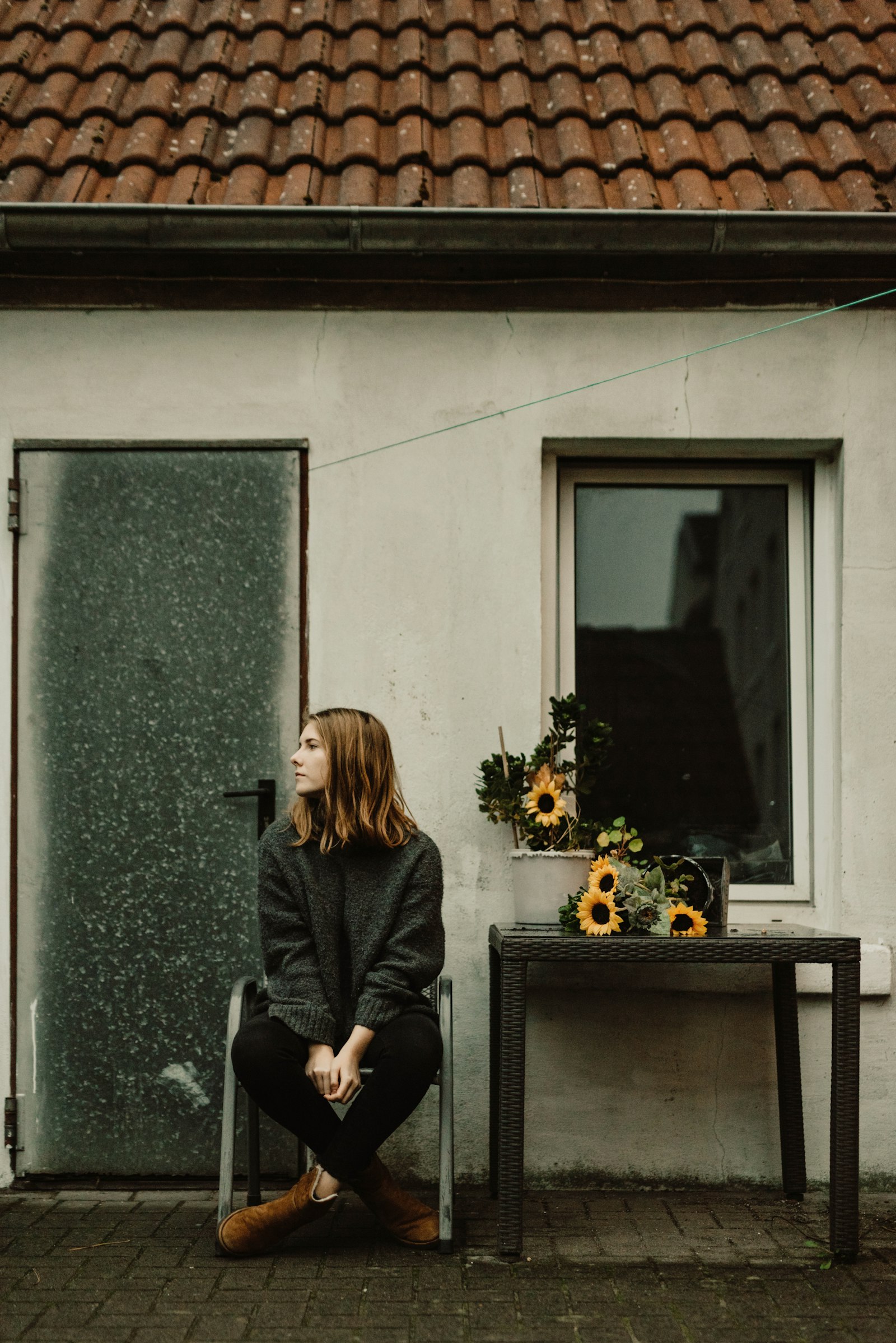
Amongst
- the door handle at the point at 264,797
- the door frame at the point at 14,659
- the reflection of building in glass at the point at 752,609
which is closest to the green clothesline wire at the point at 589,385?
the door frame at the point at 14,659

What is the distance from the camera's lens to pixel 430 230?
14.0 feet

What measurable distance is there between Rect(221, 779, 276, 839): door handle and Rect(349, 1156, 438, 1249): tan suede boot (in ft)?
4.07

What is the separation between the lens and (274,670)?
14.7ft

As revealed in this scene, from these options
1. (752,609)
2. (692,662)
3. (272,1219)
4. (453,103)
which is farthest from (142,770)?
(453,103)

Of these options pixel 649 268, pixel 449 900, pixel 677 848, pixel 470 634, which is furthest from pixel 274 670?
pixel 649 268

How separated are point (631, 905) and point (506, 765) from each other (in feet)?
2.19

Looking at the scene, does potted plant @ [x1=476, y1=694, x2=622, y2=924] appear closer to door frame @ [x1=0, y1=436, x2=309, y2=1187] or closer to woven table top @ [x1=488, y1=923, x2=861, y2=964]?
woven table top @ [x1=488, y1=923, x2=861, y2=964]

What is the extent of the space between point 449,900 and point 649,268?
243 centimetres

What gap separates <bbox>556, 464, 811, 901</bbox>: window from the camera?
4.67 metres

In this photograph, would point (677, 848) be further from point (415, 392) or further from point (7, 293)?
point (7, 293)

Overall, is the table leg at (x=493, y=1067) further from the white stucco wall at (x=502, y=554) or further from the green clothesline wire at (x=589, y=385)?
the green clothesline wire at (x=589, y=385)

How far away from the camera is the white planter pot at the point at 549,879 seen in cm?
408

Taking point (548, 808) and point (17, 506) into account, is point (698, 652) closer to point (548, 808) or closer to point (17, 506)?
point (548, 808)

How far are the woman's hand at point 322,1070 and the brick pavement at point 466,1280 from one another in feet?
1.68
